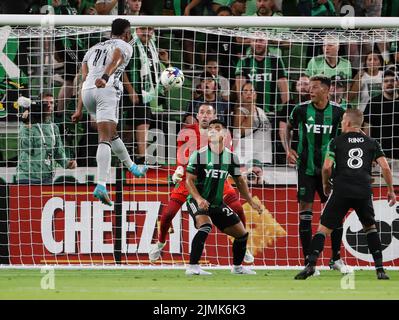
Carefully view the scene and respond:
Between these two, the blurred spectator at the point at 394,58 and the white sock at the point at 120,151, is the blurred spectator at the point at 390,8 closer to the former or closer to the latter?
the blurred spectator at the point at 394,58

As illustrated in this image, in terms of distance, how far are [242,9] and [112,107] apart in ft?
14.4

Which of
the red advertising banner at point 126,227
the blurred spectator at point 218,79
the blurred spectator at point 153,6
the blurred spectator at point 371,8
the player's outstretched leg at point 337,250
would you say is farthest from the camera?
the blurred spectator at point 371,8

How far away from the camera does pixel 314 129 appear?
45.8 ft

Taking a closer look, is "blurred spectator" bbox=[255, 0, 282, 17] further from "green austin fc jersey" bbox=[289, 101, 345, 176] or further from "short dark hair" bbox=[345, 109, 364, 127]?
"short dark hair" bbox=[345, 109, 364, 127]

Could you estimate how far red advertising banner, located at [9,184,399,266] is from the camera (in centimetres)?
1501

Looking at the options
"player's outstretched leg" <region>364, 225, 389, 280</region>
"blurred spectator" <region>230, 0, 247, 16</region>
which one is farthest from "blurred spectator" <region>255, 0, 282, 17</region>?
"player's outstretched leg" <region>364, 225, 389, 280</region>

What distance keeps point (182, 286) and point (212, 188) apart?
5.60 ft

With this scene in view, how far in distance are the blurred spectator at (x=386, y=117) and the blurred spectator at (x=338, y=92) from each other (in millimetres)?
318

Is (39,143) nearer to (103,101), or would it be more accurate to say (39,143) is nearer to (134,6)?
(103,101)

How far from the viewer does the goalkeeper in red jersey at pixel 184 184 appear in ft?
Answer: 46.3

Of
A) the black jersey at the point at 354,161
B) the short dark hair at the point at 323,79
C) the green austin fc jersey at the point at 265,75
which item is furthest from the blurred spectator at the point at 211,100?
the black jersey at the point at 354,161

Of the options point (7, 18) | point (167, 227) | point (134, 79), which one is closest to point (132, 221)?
point (167, 227)

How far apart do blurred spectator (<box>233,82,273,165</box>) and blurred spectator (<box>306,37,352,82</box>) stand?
918mm
